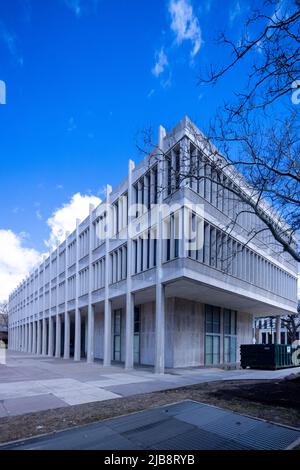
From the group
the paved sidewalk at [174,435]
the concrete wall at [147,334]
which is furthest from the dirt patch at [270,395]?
the concrete wall at [147,334]

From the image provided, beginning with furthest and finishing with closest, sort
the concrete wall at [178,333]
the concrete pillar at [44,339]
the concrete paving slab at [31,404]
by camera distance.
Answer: the concrete pillar at [44,339]
the concrete wall at [178,333]
the concrete paving slab at [31,404]

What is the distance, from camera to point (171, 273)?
1927 cm

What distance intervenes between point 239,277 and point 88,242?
14.8 m

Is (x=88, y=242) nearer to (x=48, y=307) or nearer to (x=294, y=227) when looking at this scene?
(x=48, y=307)

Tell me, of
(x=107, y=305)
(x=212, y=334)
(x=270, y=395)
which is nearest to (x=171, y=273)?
(x=270, y=395)

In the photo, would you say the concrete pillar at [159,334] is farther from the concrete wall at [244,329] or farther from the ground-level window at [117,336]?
the concrete wall at [244,329]

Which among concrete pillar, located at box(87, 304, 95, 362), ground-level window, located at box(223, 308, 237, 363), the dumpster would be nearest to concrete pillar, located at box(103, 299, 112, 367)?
concrete pillar, located at box(87, 304, 95, 362)

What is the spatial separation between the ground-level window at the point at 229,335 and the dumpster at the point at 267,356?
7075 mm

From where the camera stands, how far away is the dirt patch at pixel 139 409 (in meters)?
7.37

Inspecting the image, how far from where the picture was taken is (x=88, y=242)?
114 ft

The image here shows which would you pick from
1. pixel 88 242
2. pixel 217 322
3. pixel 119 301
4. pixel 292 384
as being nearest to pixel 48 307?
pixel 88 242

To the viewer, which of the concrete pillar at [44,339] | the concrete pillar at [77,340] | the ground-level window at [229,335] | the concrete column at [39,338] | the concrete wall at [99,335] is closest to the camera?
the ground-level window at [229,335]

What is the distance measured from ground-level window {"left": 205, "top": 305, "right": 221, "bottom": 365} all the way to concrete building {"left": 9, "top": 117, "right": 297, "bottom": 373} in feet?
0.25

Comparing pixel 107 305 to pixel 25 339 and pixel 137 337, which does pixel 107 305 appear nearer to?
pixel 137 337
